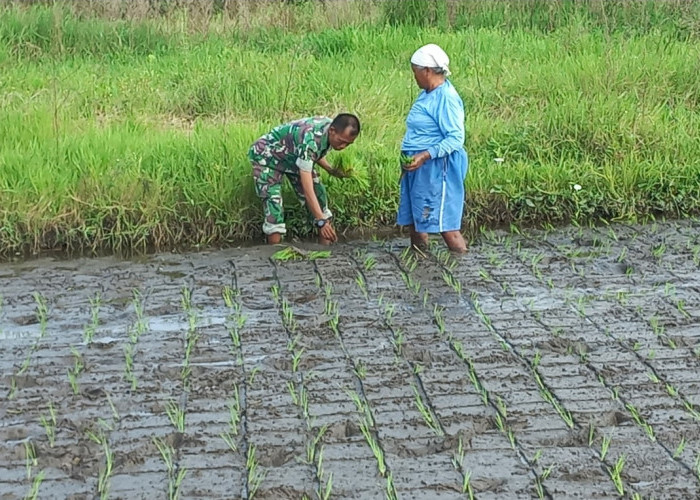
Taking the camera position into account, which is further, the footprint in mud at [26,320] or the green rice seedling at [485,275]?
the green rice seedling at [485,275]

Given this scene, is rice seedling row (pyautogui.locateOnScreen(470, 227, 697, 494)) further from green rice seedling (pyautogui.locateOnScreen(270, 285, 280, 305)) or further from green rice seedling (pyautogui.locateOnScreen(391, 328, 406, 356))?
green rice seedling (pyautogui.locateOnScreen(270, 285, 280, 305))

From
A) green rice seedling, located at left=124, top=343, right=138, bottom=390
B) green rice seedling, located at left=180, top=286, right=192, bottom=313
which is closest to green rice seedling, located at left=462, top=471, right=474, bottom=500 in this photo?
green rice seedling, located at left=124, top=343, right=138, bottom=390

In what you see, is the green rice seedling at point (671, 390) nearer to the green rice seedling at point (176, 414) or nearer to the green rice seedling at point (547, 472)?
the green rice seedling at point (547, 472)

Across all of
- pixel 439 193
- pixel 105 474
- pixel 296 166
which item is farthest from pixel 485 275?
pixel 105 474

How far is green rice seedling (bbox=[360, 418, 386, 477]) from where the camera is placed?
362cm

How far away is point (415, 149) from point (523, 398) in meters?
2.48

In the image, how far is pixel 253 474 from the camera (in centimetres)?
358

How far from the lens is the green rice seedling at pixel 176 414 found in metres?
3.97

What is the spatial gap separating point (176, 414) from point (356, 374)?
86cm

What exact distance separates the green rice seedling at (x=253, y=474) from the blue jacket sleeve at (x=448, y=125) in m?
2.86

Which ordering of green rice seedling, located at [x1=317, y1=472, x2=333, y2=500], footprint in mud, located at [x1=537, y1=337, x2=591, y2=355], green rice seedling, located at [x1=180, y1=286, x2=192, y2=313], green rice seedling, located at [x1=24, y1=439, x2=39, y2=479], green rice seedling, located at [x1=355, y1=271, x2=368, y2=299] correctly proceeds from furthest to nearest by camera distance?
1. green rice seedling, located at [x1=355, y1=271, x2=368, y2=299]
2. green rice seedling, located at [x1=180, y1=286, x2=192, y2=313]
3. footprint in mud, located at [x1=537, y1=337, x2=591, y2=355]
4. green rice seedling, located at [x1=24, y1=439, x2=39, y2=479]
5. green rice seedling, located at [x1=317, y1=472, x2=333, y2=500]

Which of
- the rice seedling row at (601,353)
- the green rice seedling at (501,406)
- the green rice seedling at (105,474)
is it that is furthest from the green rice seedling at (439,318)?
the green rice seedling at (105,474)

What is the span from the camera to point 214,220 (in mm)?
6789

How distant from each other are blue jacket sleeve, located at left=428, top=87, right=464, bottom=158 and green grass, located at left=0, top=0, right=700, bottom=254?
0.86 metres
